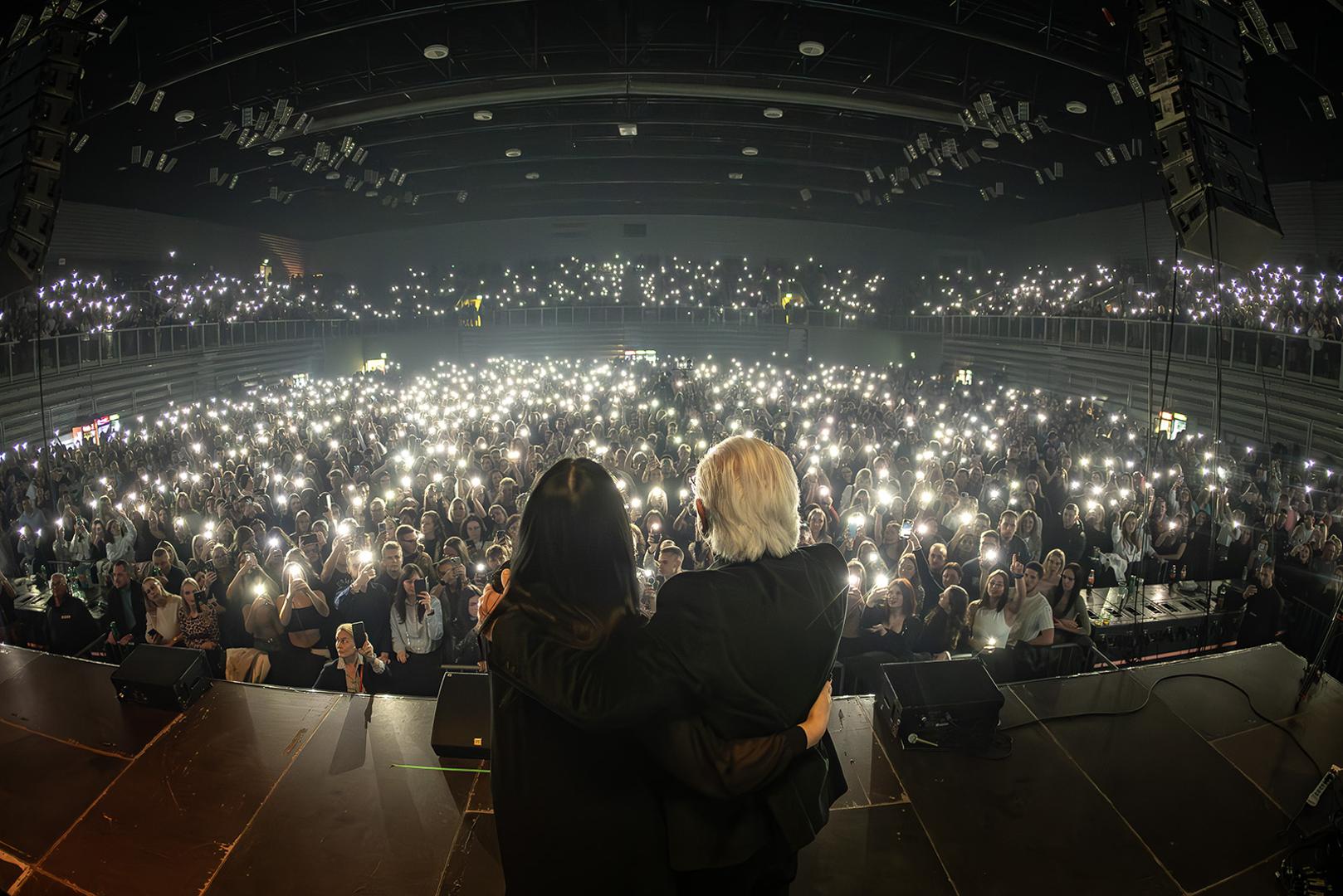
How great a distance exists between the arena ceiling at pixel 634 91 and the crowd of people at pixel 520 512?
6.32 metres

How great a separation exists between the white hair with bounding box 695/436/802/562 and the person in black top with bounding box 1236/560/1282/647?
7.16 meters

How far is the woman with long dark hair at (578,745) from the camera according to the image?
1773 mm

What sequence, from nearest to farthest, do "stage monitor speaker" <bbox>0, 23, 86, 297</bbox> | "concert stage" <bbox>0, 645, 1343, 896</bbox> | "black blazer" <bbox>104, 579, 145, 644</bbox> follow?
"concert stage" <bbox>0, 645, 1343, 896</bbox>
"stage monitor speaker" <bbox>0, 23, 86, 297</bbox>
"black blazer" <bbox>104, 579, 145, 644</bbox>

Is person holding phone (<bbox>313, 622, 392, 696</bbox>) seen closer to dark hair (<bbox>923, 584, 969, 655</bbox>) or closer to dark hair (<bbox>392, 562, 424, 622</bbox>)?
dark hair (<bbox>392, 562, 424, 622</bbox>)

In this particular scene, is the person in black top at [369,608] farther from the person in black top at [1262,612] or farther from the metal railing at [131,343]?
the metal railing at [131,343]

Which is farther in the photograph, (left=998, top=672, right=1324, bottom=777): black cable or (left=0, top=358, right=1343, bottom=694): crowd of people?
(left=0, top=358, right=1343, bottom=694): crowd of people

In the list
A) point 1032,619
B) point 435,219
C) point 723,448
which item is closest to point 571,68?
point 1032,619

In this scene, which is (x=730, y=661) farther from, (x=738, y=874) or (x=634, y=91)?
(x=634, y=91)

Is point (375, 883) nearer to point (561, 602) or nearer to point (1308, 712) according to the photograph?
point (561, 602)

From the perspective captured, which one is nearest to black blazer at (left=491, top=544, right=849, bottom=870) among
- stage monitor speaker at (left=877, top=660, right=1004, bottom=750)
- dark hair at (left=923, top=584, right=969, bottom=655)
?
stage monitor speaker at (left=877, top=660, right=1004, bottom=750)

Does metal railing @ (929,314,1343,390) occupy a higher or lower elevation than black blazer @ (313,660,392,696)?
higher

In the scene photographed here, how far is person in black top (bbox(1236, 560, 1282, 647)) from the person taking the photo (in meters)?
6.68

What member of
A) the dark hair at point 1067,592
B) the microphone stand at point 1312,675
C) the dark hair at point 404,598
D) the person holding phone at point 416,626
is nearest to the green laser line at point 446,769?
the person holding phone at point 416,626

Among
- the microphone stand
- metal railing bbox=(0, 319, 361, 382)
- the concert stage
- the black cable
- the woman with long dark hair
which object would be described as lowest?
the concert stage
